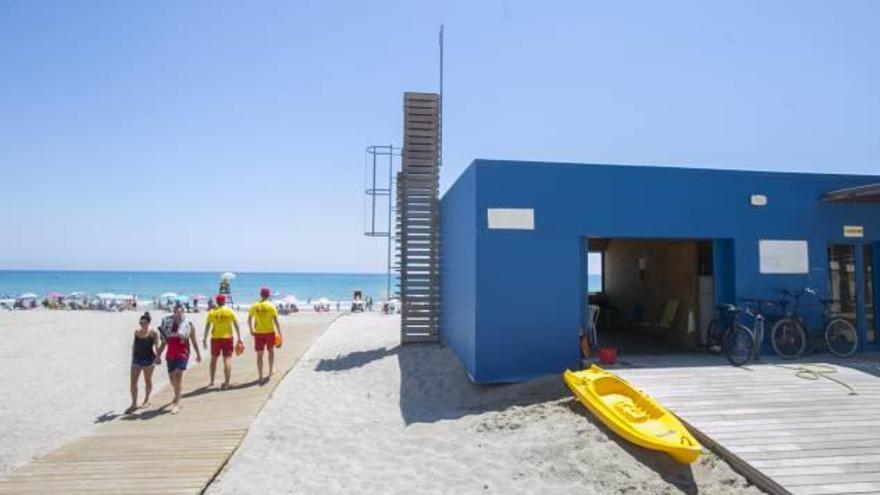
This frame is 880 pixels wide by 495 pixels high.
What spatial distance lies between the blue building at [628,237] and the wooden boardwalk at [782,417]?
1.38 m

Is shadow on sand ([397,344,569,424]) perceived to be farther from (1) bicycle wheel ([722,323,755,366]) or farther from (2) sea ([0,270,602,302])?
(2) sea ([0,270,602,302])

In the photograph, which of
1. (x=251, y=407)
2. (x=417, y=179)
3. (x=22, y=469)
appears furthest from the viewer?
(x=417, y=179)

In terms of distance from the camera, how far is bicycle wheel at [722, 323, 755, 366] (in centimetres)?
801

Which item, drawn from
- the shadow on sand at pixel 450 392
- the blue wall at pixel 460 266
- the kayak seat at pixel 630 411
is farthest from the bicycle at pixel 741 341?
the blue wall at pixel 460 266

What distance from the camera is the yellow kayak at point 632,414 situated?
5.02 meters

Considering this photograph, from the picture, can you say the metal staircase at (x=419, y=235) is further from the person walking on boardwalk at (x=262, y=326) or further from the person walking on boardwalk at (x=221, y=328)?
the person walking on boardwalk at (x=221, y=328)

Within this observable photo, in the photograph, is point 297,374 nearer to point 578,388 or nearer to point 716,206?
point 578,388

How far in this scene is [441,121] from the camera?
43.0 ft

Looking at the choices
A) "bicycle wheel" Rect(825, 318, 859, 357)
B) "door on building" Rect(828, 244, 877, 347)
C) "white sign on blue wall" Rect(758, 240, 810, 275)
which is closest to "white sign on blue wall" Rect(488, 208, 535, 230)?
"white sign on blue wall" Rect(758, 240, 810, 275)

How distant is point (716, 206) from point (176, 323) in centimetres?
814

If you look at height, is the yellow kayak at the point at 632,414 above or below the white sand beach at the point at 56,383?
above

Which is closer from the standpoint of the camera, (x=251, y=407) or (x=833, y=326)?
(x=251, y=407)

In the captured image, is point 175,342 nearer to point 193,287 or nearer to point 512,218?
point 512,218

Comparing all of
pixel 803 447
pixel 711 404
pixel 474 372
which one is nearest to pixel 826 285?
pixel 711 404
